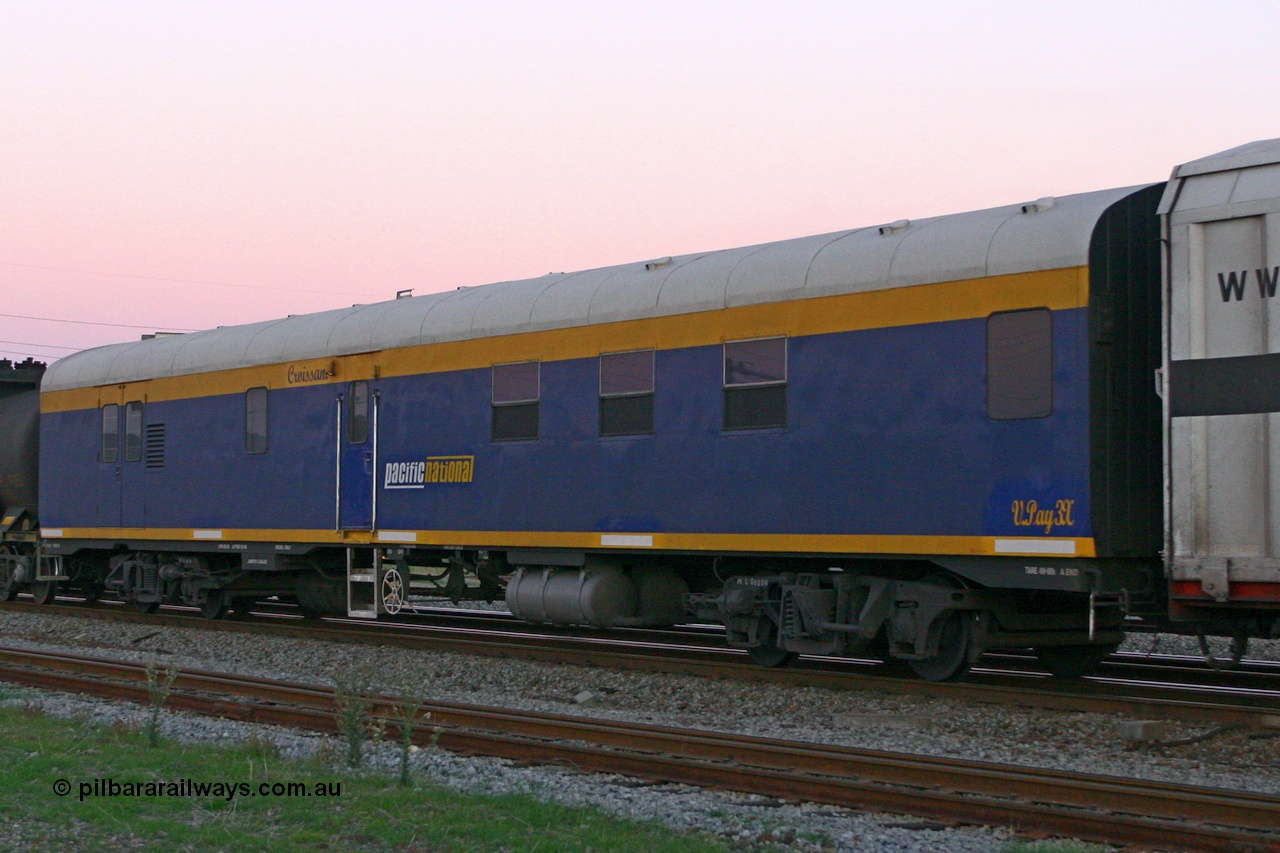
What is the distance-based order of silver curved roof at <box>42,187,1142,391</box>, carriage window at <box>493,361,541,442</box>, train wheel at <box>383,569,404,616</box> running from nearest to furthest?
silver curved roof at <box>42,187,1142,391</box> < carriage window at <box>493,361,541,442</box> < train wheel at <box>383,569,404,616</box>

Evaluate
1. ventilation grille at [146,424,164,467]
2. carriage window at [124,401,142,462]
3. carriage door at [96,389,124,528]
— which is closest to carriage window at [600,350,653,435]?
ventilation grille at [146,424,164,467]

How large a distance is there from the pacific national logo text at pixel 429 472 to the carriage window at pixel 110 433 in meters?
6.23

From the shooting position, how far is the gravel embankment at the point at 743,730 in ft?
21.9

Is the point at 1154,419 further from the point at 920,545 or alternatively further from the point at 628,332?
the point at 628,332

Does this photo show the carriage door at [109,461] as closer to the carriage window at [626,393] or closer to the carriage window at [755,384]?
the carriage window at [626,393]

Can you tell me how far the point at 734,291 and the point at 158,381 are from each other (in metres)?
Result: 10.4

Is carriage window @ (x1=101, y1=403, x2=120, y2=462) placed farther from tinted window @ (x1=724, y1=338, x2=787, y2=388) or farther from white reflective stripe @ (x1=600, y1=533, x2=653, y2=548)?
tinted window @ (x1=724, y1=338, x2=787, y2=388)

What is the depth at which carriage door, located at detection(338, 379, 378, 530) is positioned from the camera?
1590 cm

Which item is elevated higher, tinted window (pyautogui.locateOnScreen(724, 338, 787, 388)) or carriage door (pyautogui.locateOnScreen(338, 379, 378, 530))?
tinted window (pyautogui.locateOnScreen(724, 338, 787, 388))

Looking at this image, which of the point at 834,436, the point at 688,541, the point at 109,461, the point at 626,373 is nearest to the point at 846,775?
the point at 834,436

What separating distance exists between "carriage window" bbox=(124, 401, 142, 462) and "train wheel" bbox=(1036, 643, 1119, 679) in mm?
13156

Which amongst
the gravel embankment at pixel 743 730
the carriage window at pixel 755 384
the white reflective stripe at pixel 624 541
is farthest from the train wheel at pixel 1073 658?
the white reflective stripe at pixel 624 541

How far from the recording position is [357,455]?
1609cm

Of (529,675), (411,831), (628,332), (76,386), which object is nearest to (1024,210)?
(628,332)
